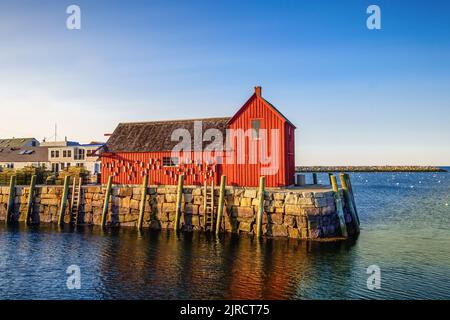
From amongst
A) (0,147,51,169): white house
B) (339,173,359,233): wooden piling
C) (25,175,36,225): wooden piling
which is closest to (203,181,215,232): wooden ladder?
(339,173,359,233): wooden piling

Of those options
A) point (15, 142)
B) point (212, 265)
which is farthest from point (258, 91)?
point (15, 142)

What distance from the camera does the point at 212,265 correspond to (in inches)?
639

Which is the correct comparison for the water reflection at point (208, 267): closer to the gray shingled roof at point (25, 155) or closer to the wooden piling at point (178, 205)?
the wooden piling at point (178, 205)

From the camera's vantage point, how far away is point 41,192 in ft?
90.8

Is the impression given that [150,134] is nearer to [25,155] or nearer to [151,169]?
[151,169]

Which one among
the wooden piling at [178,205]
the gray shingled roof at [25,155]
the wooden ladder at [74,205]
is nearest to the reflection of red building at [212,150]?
the wooden ladder at [74,205]

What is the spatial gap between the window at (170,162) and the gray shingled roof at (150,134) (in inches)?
29.1

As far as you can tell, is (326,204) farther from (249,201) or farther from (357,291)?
(357,291)

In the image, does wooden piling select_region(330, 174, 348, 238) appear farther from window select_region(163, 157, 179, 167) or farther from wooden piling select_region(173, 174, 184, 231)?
window select_region(163, 157, 179, 167)

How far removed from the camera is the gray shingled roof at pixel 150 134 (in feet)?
91.1

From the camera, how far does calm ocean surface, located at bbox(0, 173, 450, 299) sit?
1324cm

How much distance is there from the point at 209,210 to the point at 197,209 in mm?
A: 820

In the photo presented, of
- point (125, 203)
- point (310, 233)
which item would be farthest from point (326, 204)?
point (125, 203)

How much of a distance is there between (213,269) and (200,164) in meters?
11.7
